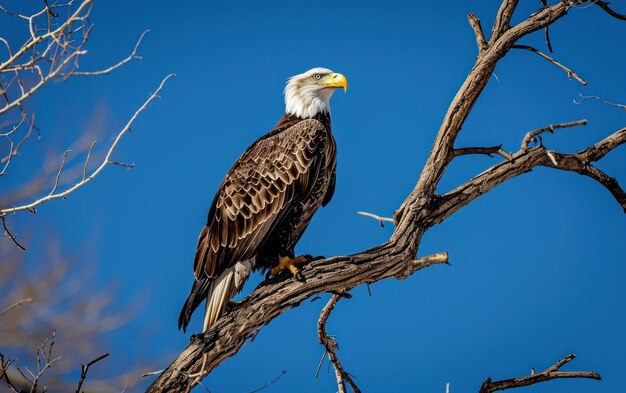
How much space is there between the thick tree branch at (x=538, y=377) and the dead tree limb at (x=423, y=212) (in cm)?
74

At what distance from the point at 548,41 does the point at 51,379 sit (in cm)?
447

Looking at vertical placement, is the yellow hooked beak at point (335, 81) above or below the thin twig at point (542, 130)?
above

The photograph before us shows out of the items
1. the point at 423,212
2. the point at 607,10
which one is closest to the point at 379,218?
the point at 423,212

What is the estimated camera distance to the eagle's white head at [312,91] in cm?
605

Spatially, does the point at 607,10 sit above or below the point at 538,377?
above

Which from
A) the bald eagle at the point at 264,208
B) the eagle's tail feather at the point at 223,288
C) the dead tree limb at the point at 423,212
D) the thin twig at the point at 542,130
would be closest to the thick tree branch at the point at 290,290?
the dead tree limb at the point at 423,212

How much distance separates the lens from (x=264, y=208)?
5.46 metres

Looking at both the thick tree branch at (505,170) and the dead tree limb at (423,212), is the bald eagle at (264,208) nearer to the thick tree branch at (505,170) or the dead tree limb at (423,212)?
the dead tree limb at (423,212)

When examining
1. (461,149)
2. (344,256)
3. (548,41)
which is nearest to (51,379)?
(344,256)

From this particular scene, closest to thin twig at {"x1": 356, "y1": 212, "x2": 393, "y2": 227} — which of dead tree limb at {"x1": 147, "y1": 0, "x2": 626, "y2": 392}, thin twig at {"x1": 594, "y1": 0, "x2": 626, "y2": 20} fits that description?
dead tree limb at {"x1": 147, "y1": 0, "x2": 626, "y2": 392}

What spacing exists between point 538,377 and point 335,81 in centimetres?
277

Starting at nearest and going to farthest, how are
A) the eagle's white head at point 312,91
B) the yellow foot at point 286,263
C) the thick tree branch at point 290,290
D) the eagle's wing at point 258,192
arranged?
the thick tree branch at point 290,290 < the yellow foot at point 286,263 < the eagle's wing at point 258,192 < the eagle's white head at point 312,91

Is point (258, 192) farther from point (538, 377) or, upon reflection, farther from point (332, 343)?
point (538, 377)

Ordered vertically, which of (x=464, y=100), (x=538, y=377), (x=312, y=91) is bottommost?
(x=538, y=377)
